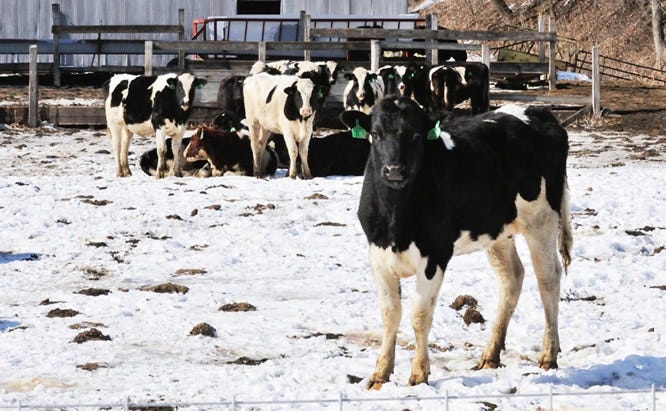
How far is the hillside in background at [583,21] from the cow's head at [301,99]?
→ 2460 centimetres

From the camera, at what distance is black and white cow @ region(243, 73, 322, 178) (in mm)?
20109

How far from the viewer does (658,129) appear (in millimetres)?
26625

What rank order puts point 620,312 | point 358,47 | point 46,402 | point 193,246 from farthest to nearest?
1. point 358,47
2. point 193,246
3. point 620,312
4. point 46,402

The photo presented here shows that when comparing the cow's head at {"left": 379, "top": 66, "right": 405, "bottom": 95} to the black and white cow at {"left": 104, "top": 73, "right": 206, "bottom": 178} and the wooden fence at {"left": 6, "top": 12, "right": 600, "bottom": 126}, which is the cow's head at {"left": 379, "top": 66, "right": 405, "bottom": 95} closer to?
the wooden fence at {"left": 6, "top": 12, "right": 600, "bottom": 126}

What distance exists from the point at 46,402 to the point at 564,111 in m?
23.2

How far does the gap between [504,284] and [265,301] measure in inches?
109

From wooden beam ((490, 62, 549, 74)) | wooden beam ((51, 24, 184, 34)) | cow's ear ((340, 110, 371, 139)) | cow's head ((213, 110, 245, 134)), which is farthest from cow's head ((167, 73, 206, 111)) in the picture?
wooden beam ((51, 24, 184, 34))

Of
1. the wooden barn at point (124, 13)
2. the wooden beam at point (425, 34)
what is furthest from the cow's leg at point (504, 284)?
the wooden barn at point (124, 13)

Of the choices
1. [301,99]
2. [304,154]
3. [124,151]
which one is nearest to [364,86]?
[301,99]

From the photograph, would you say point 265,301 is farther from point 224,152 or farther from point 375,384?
point 224,152

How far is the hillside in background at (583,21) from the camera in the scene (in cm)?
4550

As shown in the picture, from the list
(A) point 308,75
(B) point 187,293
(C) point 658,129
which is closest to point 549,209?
(B) point 187,293

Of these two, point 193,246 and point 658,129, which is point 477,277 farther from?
point 658,129

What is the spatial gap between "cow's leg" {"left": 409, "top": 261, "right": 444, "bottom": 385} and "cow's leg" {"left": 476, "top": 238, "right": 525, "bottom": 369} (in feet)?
2.62
